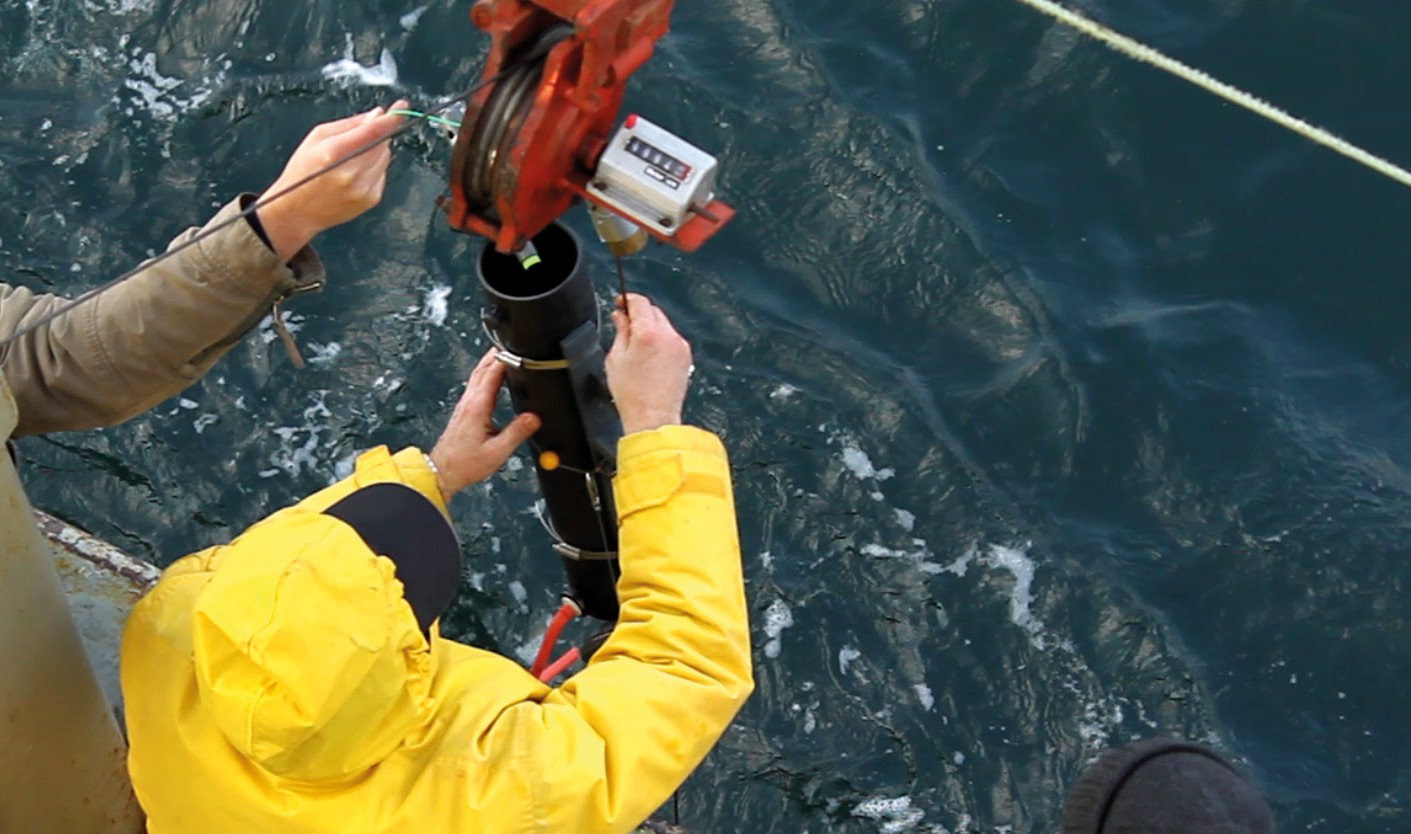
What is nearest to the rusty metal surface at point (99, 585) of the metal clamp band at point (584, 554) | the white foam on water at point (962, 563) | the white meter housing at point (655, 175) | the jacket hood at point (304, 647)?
the metal clamp band at point (584, 554)

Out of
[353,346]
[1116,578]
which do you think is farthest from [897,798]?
[353,346]

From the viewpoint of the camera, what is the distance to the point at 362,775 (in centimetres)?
239

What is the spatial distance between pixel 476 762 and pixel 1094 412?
3.49 m

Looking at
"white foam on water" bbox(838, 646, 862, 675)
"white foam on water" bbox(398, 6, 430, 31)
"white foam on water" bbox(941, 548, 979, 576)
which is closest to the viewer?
"white foam on water" bbox(838, 646, 862, 675)

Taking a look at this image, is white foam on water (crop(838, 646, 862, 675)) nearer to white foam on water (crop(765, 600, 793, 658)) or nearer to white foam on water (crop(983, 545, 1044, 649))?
white foam on water (crop(765, 600, 793, 658))

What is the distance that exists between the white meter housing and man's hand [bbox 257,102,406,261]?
1.53ft

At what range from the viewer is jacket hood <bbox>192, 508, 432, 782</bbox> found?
6.98ft

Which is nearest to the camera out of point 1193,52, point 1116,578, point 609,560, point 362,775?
point 362,775

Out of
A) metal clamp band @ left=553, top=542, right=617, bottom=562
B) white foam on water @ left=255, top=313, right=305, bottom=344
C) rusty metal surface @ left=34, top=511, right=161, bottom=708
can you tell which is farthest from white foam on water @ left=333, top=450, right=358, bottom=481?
metal clamp band @ left=553, top=542, right=617, bottom=562

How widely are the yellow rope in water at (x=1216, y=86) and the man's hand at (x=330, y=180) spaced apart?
3.23 meters

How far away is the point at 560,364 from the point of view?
10.7 feet

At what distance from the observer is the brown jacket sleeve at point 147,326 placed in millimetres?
2914

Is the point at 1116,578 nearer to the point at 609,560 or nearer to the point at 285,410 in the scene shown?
the point at 609,560

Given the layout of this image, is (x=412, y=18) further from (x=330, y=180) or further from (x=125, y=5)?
(x=330, y=180)
